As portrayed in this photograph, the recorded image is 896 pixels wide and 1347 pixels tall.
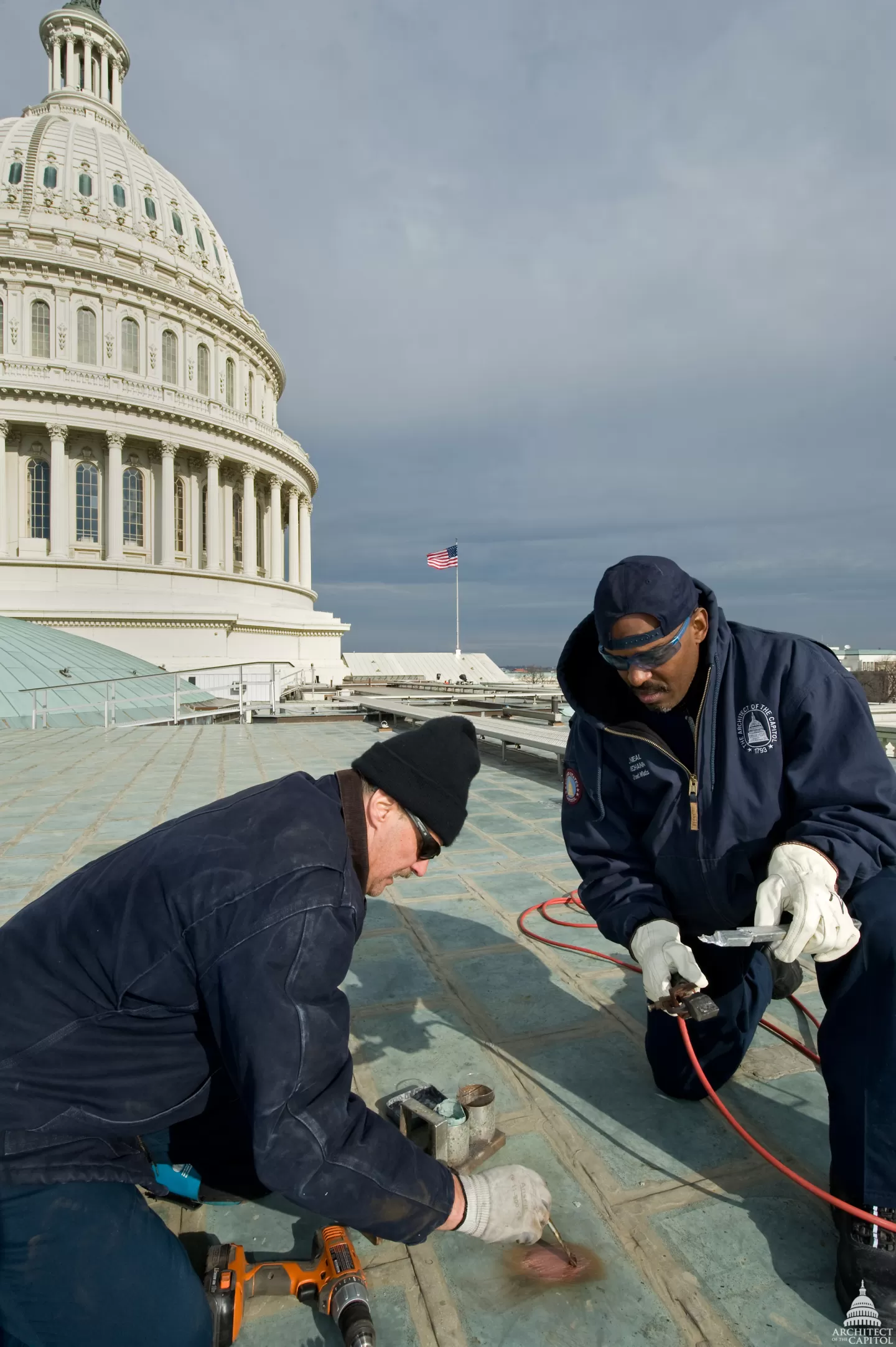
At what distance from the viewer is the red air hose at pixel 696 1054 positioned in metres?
1.75

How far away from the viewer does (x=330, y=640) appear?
52656mm

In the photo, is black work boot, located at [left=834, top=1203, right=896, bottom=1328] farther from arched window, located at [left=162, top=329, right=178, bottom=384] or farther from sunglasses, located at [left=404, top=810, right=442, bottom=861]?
arched window, located at [left=162, top=329, right=178, bottom=384]

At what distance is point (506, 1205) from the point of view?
1.74 metres

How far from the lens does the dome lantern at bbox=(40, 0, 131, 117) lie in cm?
5450

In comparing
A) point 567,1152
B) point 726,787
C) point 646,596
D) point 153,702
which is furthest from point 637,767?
point 153,702

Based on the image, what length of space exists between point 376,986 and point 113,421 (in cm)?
4625

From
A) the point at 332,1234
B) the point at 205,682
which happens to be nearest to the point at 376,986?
the point at 332,1234

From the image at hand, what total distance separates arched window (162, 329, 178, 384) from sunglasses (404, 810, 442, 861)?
173 feet

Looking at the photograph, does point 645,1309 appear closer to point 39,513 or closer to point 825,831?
point 825,831

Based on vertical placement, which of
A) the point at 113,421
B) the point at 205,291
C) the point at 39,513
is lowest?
the point at 39,513

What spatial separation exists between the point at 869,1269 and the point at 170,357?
181 feet

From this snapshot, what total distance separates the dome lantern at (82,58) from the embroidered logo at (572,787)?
73.4 metres

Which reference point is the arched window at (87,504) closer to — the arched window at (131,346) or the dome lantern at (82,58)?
the arched window at (131,346)

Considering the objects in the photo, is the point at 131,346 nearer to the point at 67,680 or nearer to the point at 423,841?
the point at 67,680
